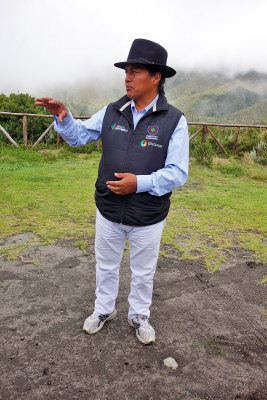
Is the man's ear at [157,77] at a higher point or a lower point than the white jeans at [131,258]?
higher

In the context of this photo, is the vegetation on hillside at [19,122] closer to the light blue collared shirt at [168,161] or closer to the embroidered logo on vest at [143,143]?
the light blue collared shirt at [168,161]

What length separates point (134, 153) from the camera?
2215 mm

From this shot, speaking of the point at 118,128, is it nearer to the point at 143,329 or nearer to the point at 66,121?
the point at 66,121

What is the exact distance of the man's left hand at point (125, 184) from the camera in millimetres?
2094

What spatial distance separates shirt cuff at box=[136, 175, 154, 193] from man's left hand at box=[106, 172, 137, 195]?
0.09ft

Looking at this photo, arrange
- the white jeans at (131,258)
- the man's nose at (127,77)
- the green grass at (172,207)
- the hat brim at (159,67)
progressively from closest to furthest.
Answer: the hat brim at (159,67) < the man's nose at (127,77) < the white jeans at (131,258) < the green grass at (172,207)

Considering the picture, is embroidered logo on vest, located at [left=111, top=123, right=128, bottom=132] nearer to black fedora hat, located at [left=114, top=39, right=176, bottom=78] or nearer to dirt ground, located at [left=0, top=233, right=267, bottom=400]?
black fedora hat, located at [left=114, top=39, right=176, bottom=78]

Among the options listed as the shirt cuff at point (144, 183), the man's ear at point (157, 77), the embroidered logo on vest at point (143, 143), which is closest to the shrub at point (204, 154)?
the man's ear at point (157, 77)

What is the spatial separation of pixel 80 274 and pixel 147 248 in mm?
1329

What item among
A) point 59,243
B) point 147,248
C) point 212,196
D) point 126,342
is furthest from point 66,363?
point 212,196

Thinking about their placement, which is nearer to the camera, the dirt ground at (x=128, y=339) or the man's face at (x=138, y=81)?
the dirt ground at (x=128, y=339)

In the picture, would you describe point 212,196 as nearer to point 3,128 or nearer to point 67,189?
point 67,189

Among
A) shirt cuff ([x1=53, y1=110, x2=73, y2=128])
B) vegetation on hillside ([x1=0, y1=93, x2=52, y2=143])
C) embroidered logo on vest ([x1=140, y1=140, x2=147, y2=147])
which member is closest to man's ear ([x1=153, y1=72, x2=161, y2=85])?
embroidered logo on vest ([x1=140, y1=140, x2=147, y2=147])

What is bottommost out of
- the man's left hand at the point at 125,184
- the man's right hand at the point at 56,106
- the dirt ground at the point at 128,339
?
the dirt ground at the point at 128,339
